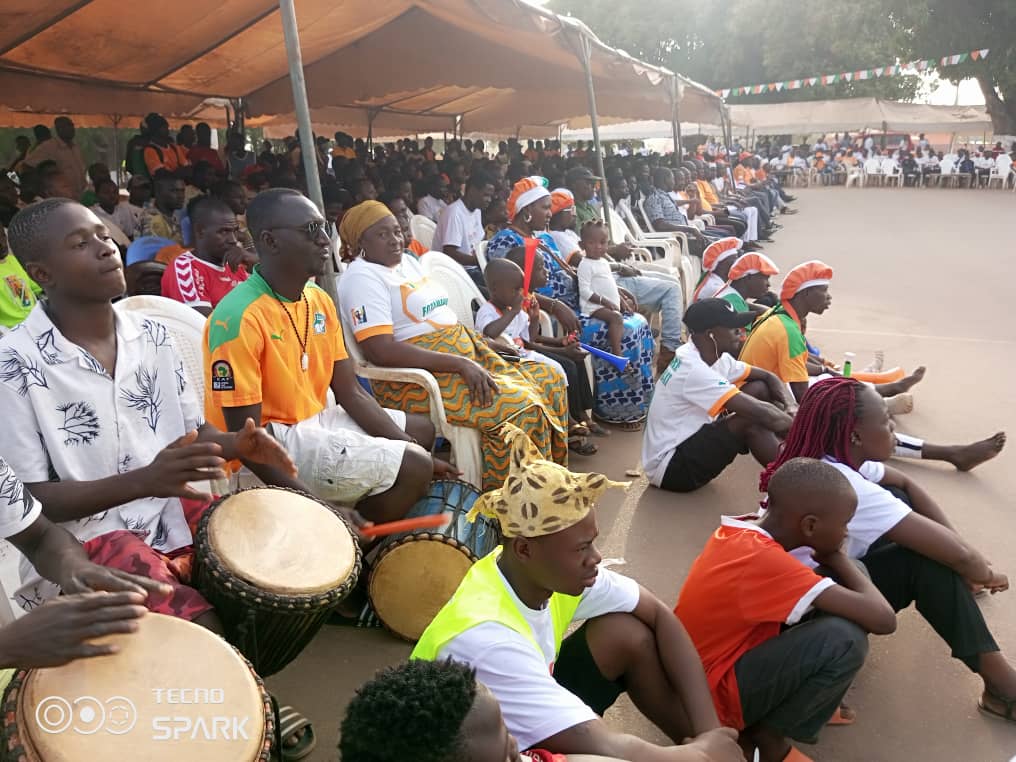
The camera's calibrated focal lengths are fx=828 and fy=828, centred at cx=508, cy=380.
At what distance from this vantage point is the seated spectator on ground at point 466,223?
7.27 metres

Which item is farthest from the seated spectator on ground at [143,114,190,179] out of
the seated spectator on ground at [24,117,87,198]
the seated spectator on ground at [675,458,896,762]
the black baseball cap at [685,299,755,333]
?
the seated spectator on ground at [675,458,896,762]

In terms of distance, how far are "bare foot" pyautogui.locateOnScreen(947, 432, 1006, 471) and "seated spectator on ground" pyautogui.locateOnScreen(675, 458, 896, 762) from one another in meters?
2.54

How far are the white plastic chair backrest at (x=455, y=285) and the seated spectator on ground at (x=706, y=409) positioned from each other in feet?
4.26

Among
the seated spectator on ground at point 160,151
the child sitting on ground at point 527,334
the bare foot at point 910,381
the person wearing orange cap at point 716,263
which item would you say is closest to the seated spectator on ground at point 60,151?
the seated spectator on ground at point 160,151

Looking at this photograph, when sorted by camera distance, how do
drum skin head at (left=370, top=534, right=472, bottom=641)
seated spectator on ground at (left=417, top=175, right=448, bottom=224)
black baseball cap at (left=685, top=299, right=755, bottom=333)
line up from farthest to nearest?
seated spectator on ground at (left=417, top=175, right=448, bottom=224) < black baseball cap at (left=685, top=299, right=755, bottom=333) < drum skin head at (left=370, top=534, right=472, bottom=641)

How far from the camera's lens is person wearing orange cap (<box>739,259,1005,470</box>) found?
4.59 metres

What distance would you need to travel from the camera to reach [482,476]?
3.79 m

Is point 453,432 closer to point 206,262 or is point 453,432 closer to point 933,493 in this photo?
point 206,262

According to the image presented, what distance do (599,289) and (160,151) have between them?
4.70 meters

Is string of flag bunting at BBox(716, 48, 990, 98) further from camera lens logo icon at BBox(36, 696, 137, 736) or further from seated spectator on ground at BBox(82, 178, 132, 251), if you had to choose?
camera lens logo icon at BBox(36, 696, 137, 736)

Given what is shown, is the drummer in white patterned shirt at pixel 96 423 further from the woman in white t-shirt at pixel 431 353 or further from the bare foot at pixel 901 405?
the bare foot at pixel 901 405

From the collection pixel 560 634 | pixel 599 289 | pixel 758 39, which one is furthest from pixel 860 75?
pixel 560 634

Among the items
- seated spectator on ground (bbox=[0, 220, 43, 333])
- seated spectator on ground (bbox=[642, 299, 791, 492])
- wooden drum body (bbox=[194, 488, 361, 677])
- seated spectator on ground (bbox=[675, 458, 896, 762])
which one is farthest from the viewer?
seated spectator on ground (bbox=[642, 299, 791, 492])

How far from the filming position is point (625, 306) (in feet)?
20.0
